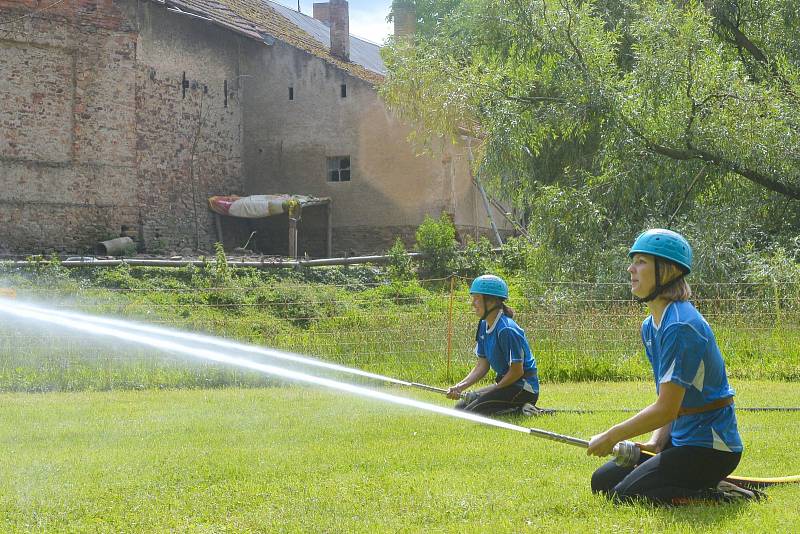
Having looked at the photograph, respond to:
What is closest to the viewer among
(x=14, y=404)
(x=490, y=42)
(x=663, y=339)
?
Result: (x=663, y=339)

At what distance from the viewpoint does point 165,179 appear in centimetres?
3250

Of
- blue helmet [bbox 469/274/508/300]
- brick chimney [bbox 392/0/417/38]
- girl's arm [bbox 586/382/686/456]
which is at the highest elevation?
brick chimney [bbox 392/0/417/38]

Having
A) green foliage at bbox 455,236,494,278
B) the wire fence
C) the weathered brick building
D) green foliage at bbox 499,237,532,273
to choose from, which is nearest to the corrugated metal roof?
the weathered brick building

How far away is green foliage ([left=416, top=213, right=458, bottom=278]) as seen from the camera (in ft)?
100

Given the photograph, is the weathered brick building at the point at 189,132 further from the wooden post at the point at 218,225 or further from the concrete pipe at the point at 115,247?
the concrete pipe at the point at 115,247

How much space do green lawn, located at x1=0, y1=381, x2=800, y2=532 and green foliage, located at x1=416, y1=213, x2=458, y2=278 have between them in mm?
18967

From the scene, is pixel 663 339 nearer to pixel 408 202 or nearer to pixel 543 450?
pixel 543 450

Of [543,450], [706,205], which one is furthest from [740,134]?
[543,450]

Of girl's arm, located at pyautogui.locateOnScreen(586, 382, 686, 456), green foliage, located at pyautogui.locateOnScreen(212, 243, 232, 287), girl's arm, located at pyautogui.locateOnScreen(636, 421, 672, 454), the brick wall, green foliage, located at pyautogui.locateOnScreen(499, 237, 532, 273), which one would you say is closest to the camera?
girl's arm, located at pyautogui.locateOnScreen(586, 382, 686, 456)

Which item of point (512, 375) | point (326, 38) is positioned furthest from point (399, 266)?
point (512, 375)

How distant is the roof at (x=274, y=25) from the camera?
33219mm

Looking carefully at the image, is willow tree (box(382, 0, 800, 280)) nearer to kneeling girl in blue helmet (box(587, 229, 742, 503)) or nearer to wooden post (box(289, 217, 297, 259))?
wooden post (box(289, 217, 297, 259))

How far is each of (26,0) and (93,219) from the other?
683 centimetres

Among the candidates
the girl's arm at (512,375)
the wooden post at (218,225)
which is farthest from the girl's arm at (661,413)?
the wooden post at (218,225)
